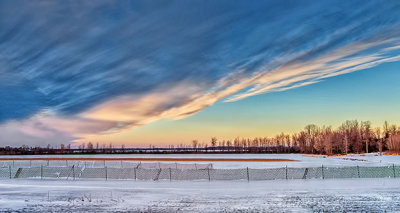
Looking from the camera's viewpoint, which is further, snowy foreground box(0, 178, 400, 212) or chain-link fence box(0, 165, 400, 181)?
chain-link fence box(0, 165, 400, 181)

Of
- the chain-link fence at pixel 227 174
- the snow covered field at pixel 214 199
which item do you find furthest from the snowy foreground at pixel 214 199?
the chain-link fence at pixel 227 174

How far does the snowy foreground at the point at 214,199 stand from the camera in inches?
716

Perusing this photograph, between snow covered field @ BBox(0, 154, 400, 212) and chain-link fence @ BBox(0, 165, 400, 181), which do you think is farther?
chain-link fence @ BBox(0, 165, 400, 181)

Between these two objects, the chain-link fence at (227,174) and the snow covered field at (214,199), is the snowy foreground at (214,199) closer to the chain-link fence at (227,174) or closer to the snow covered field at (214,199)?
the snow covered field at (214,199)

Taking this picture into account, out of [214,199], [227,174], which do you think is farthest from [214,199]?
[227,174]

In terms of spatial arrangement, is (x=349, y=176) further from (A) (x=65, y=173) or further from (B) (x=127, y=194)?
(A) (x=65, y=173)

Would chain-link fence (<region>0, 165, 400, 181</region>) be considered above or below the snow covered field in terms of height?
below

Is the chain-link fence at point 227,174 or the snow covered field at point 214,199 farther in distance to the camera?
the chain-link fence at point 227,174

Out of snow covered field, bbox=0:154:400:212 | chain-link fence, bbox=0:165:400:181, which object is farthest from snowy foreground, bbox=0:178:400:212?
chain-link fence, bbox=0:165:400:181

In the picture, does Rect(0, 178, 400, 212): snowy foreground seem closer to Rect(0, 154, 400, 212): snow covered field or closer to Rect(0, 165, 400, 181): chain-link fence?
Rect(0, 154, 400, 212): snow covered field

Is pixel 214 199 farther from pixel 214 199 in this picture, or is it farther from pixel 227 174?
pixel 227 174

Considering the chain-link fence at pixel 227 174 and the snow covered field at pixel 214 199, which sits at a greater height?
the snow covered field at pixel 214 199

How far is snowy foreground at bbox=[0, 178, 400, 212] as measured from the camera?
59.7 feet

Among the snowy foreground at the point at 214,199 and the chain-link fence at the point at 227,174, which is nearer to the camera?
the snowy foreground at the point at 214,199
